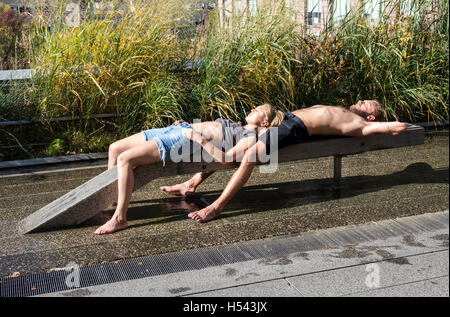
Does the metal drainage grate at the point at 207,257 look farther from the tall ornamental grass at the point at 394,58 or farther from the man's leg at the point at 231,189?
the tall ornamental grass at the point at 394,58

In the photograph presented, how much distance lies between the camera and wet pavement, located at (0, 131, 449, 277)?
3854mm

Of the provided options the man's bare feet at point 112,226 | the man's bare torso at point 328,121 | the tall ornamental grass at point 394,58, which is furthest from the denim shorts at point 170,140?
the tall ornamental grass at point 394,58

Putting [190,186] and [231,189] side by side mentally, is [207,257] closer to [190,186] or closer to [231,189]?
[231,189]

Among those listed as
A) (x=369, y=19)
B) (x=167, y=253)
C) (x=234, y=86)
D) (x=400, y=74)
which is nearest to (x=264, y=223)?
(x=167, y=253)

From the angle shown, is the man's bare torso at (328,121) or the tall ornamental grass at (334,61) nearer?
the man's bare torso at (328,121)

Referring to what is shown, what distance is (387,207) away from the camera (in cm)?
455

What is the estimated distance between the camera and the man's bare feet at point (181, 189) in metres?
5.07

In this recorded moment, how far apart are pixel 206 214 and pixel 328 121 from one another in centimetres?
134

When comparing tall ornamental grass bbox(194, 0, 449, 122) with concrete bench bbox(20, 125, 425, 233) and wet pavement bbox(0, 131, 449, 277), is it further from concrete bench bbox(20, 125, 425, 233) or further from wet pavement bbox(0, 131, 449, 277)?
concrete bench bbox(20, 125, 425, 233)

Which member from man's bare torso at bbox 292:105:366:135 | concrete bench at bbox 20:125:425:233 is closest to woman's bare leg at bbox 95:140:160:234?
concrete bench at bbox 20:125:425:233

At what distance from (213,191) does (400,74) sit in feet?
11.1

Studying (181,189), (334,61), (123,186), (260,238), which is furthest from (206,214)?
(334,61)

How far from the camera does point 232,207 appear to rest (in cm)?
474

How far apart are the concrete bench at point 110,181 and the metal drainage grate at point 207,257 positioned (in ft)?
2.55
